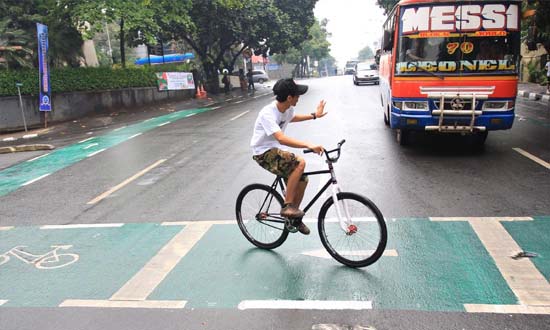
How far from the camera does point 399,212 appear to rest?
5844 mm

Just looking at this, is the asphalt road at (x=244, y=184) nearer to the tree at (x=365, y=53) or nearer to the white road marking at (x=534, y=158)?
the white road marking at (x=534, y=158)

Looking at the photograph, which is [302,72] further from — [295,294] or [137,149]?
[295,294]

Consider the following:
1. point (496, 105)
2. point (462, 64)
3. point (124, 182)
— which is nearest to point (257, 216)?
point (124, 182)

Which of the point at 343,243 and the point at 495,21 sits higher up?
the point at 495,21

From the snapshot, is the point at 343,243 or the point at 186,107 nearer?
the point at 343,243

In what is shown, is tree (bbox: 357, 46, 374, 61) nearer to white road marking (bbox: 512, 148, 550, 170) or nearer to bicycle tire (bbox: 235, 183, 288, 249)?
white road marking (bbox: 512, 148, 550, 170)

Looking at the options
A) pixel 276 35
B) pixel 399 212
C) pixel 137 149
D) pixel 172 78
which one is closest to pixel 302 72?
pixel 276 35

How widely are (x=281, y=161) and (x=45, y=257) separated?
2.74 m

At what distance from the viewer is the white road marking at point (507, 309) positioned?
11.4ft

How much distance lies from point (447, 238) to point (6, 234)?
17.1 feet

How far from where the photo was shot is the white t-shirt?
4.41 metres

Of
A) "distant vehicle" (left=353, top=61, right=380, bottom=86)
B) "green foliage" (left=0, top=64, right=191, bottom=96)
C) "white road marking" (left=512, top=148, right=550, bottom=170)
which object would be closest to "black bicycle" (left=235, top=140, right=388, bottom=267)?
"white road marking" (left=512, top=148, right=550, bottom=170)

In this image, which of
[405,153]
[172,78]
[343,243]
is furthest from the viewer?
[172,78]

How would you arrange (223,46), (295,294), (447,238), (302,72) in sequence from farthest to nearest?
(302,72) < (223,46) < (447,238) < (295,294)
